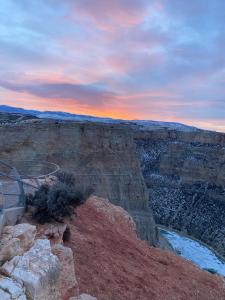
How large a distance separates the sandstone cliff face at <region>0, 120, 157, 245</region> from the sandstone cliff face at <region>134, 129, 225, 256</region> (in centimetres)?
1317

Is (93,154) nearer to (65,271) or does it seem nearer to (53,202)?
(53,202)

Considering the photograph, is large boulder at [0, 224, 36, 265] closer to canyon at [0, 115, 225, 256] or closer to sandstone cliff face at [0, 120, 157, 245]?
canyon at [0, 115, 225, 256]

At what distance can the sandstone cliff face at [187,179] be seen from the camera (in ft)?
129

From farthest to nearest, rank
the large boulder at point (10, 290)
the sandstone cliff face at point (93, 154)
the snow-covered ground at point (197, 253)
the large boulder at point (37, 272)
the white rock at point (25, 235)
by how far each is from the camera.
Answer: the snow-covered ground at point (197, 253) → the sandstone cliff face at point (93, 154) → the white rock at point (25, 235) → the large boulder at point (37, 272) → the large boulder at point (10, 290)

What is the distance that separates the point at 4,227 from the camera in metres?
4.95

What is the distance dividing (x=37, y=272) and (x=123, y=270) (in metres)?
2.68

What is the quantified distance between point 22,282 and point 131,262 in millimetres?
3471

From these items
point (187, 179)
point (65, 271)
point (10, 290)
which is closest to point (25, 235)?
point (65, 271)

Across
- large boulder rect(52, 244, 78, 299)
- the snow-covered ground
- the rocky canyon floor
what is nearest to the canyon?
the snow-covered ground

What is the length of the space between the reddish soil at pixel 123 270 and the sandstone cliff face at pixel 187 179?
27.0 metres

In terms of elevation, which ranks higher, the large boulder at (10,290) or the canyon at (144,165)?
the large boulder at (10,290)

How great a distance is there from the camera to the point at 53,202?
637 cm

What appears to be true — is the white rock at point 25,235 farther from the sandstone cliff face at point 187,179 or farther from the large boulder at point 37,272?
the sandstone cliff face at point 187,179

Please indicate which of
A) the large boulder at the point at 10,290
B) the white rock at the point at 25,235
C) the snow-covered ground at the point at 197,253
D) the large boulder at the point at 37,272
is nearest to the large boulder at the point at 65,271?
the large boulder at the point at 37,272
